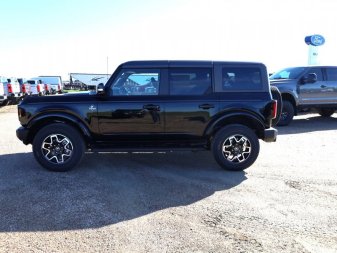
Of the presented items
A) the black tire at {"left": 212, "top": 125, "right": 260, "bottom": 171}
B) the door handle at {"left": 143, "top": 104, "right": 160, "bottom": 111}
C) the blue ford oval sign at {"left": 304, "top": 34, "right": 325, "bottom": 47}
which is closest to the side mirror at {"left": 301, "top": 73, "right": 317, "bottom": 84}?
the black tire at {"left": 212, "top": 125, "right": 260, "bottom": 171}

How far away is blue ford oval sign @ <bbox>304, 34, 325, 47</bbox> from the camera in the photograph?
23.9m

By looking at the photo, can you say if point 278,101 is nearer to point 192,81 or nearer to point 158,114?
point 192,81

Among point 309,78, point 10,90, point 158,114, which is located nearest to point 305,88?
point 309,78

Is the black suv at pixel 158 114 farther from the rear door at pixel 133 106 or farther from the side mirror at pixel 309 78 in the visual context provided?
the side mirror at pixel 309 78

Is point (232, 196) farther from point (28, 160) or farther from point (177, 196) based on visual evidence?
point (28, 160)

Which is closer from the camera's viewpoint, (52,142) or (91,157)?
(52,142)

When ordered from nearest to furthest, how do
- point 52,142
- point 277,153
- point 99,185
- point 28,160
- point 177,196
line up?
point 177,196 → point 99,185 → point 52,142 → point 28,160 → point 277,153

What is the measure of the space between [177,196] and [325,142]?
5762 millimetres

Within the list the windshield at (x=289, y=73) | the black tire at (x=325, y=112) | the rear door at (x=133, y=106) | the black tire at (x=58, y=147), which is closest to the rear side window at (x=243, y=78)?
the rear door at (x=133, y=106)

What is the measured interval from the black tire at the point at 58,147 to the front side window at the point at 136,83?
38.1 inches

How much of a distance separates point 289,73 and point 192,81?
24.1 feet

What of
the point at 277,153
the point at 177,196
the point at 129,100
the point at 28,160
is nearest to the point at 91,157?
the point at 28,160

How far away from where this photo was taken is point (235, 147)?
6.34 meters

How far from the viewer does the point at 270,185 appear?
18.5ft
